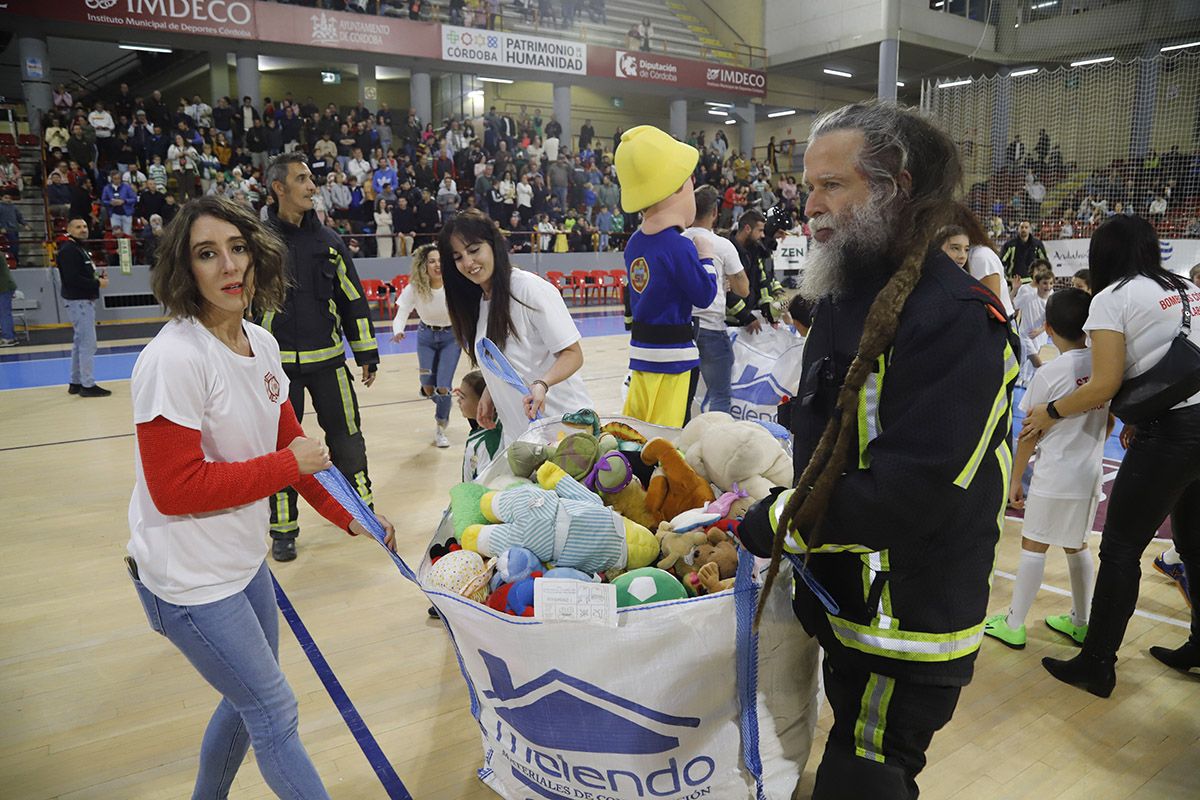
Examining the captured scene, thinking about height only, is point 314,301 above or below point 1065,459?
above

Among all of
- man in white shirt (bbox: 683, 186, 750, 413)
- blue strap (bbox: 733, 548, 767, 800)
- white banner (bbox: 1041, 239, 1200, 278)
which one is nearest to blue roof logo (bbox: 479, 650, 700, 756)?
blue strap (bbox: 733, 548, 767, 800)

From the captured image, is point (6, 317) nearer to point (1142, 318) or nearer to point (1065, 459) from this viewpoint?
point (1065, 459)

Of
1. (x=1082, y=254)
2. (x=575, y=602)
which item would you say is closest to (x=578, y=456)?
(x=575, y=602)

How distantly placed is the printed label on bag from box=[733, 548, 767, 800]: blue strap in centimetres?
28

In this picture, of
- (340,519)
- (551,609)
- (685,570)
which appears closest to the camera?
(551,609)

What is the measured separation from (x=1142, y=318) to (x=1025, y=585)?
1107 millimetres

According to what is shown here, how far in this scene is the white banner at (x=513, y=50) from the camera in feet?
57.0

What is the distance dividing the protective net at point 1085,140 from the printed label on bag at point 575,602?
1346 cm

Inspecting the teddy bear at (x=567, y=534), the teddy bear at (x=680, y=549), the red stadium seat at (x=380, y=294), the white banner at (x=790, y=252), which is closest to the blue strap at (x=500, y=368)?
the teddy bear at (x=567, y=534)

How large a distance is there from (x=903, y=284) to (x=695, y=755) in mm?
1189

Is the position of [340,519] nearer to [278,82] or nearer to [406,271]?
[406,271]

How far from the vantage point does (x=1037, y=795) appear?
7.16 ft

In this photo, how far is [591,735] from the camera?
1.80 metres

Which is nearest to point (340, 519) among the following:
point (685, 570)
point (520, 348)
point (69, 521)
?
point (685, 570)
